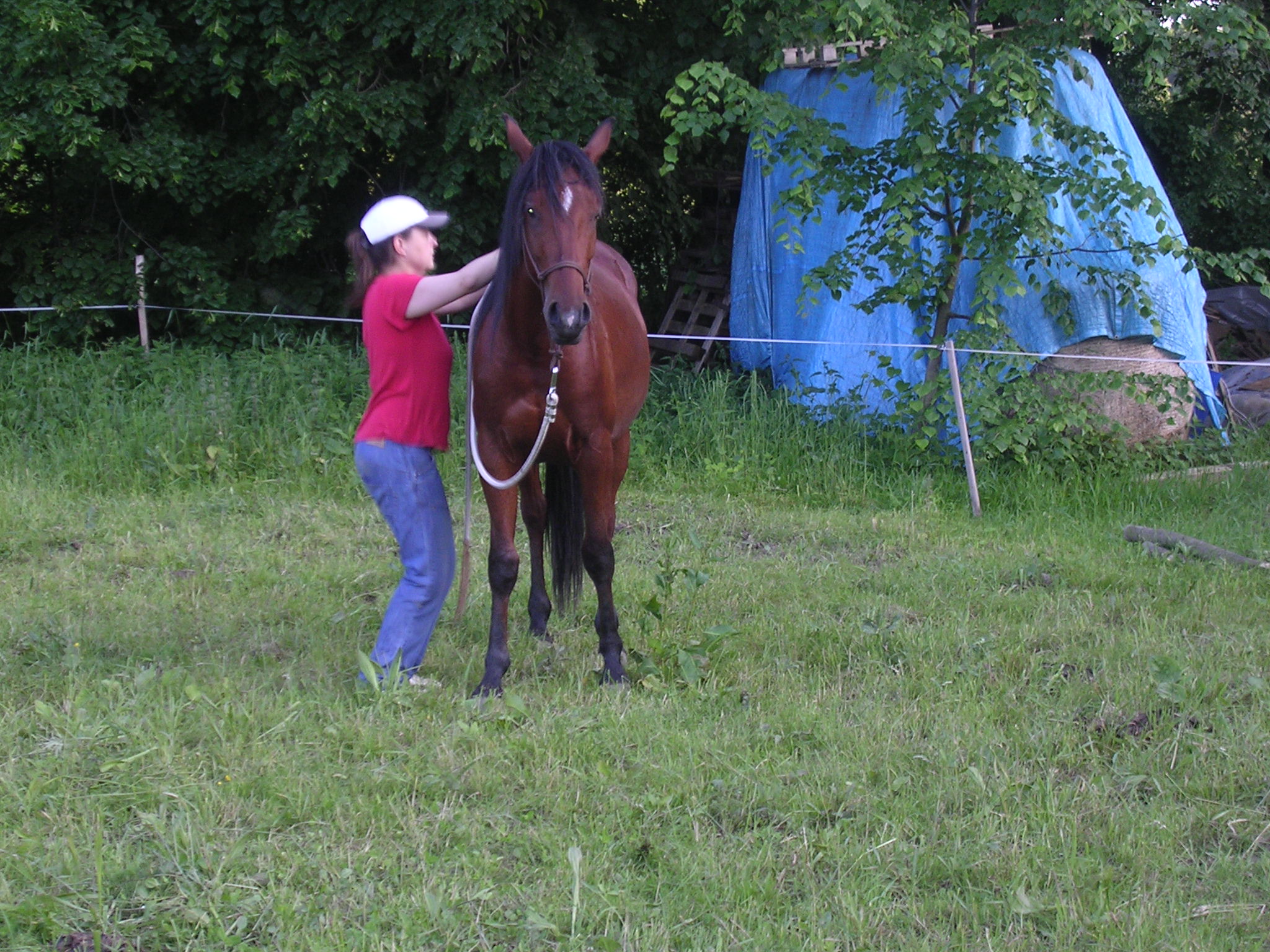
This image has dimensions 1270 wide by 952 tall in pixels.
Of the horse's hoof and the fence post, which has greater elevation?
the fence post

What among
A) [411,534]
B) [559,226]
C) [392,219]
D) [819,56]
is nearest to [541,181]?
[559,226]

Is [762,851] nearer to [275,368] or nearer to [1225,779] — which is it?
[1225,779]

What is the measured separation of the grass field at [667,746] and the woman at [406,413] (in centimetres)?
34

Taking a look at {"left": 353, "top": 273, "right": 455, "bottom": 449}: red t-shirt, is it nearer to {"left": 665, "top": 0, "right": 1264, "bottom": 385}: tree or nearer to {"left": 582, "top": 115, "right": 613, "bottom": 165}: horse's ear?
{"left": 582, "top": 115, "right": 613, "bottom": 165}: horse's ear

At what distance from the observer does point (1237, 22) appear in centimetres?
651

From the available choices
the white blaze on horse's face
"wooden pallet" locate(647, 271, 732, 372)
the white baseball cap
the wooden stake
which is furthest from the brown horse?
"wooden pallet" locate(647, 271, 732, 372)

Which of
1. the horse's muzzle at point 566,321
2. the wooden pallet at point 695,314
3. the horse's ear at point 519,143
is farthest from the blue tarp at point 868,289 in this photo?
the horse's muzzle at point 566,321

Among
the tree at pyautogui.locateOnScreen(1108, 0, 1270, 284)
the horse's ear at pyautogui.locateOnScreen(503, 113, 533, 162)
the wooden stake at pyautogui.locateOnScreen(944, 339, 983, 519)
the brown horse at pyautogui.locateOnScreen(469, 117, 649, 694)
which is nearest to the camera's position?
the brown horse at pyautogui.locateOnScreen(469, 117, 649, 694)

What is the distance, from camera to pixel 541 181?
353 cm

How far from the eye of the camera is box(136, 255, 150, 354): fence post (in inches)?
365

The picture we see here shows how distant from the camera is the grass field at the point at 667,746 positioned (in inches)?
104

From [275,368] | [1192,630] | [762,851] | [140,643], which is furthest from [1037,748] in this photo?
[275,368]

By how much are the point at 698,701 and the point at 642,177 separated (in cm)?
836

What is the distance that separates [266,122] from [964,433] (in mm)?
6829
